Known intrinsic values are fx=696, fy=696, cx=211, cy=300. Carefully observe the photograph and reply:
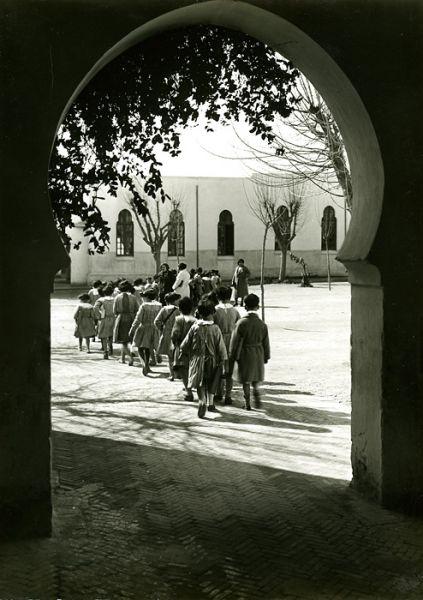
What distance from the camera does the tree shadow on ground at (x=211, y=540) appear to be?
4348mm

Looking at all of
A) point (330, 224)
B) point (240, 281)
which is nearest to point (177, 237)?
point (330, 224)

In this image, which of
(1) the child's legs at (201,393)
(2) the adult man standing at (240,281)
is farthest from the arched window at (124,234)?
(1) the child's legs at (201,393)

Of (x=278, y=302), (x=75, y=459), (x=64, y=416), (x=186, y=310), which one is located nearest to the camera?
(x=75, y=459)

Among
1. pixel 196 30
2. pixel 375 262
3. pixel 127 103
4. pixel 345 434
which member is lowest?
pixel 345 434

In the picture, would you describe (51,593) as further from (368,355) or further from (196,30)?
(196,30)

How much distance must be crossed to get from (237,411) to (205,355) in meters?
1.01

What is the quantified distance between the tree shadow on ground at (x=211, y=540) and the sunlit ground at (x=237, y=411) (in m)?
0.78

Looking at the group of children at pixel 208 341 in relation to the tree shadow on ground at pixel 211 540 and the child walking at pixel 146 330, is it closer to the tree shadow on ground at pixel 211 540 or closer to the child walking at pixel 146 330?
the child walking at pixel 146 330

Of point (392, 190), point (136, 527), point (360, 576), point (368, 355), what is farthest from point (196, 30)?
point (360, 576)

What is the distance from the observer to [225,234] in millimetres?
41906

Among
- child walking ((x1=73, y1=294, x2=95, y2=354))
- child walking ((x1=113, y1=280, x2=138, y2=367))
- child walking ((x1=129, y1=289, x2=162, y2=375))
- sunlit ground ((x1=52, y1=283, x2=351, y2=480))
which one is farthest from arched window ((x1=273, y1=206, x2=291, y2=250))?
child walking ((x1=129, y1=289, x2=162, y2=375))

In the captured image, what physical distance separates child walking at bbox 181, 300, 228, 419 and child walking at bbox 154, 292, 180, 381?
8.61 ft

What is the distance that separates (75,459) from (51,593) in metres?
3.06

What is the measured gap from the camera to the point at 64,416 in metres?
9.29
